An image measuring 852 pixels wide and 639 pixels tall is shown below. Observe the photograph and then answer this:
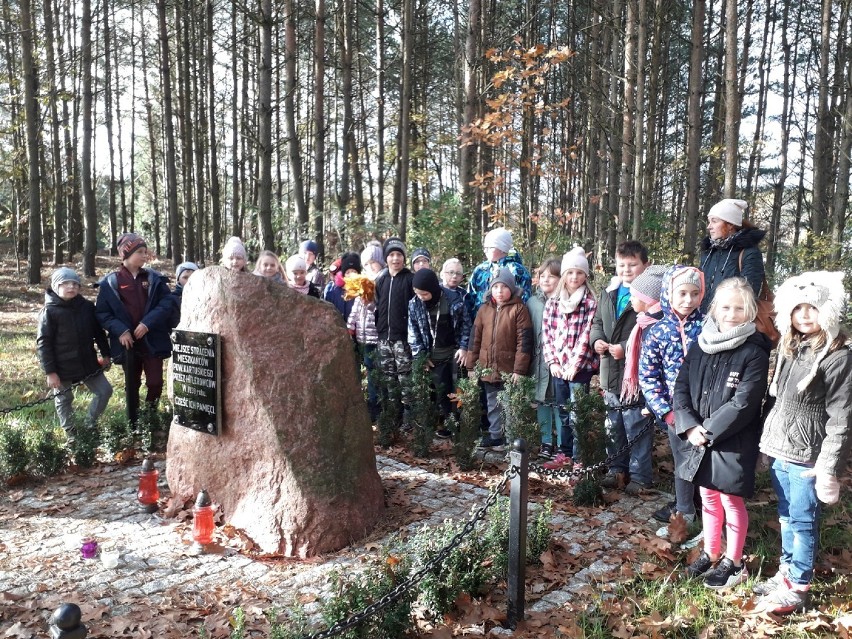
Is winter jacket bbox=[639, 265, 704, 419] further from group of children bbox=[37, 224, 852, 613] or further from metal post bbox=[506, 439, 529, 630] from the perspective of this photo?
metal post bbox=[506, 439, 529, 630]

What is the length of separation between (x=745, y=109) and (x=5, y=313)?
27.8 meters

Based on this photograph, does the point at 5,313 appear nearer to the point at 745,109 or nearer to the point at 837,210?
the point at 837,210

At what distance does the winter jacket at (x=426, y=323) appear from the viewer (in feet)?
21.4

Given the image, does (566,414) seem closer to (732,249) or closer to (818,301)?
(732,249)

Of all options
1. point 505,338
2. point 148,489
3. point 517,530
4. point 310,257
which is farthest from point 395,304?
point 517,530

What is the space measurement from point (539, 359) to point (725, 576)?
2693 millimetres

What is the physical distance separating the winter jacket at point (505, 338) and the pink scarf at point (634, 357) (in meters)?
1.08

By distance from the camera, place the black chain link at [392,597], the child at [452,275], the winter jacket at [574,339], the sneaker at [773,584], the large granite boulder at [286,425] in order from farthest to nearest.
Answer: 1. the child at [452,275]
2. the winter jacket at [574,339]
3. the large granite boulder at [286,425]
4. the sneaker at [773,584]
5. the black chain link at [392,597]

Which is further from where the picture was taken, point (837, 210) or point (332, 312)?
point (837, 210)

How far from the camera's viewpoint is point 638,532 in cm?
442

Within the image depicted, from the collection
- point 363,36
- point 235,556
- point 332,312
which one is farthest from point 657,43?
point 363,36

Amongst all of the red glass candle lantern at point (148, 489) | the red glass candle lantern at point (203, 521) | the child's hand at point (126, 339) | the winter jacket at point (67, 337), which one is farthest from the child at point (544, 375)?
the winter jacket at point (67, 337)

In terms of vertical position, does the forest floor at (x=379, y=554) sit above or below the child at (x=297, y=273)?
below

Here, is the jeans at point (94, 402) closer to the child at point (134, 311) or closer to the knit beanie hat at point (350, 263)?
the child at point (134, 311)
